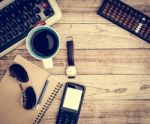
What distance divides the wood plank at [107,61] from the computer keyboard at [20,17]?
0.36 ft

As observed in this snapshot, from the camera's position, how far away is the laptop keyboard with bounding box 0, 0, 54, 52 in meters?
1.17

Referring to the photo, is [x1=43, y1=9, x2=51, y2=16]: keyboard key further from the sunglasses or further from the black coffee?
the sunglasses

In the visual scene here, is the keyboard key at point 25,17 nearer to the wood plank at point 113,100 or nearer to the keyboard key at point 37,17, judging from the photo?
the keyboard key at point 37,17

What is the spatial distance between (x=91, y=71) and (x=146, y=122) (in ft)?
0.99

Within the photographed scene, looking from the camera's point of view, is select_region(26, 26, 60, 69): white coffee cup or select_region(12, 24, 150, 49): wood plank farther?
select_region(12, 24, 150, 49): wood plank

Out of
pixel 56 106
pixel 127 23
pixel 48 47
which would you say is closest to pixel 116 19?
pixel 127 23

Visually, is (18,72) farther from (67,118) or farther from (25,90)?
(67,118)

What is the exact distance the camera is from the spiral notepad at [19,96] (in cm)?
123

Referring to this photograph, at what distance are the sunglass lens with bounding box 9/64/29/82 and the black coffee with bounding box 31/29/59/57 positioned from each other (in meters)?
0.11

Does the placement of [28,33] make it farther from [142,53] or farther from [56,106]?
[142,53]

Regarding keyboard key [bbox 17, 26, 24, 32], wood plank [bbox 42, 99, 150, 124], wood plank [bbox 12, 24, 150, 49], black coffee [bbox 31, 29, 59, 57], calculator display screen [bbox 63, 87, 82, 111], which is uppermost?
keyboard key [bbox 17, 26, 24, 32]

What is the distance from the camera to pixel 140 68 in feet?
4.18

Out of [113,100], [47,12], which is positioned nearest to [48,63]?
[47,12]

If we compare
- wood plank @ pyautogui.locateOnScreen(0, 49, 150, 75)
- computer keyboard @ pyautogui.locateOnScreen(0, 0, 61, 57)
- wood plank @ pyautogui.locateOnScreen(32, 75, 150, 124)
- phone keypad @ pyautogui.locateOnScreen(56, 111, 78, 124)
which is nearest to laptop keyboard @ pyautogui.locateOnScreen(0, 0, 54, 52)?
computer keyboard @ pyautogui.locateOnScreen(0, 0, 61, 57)
